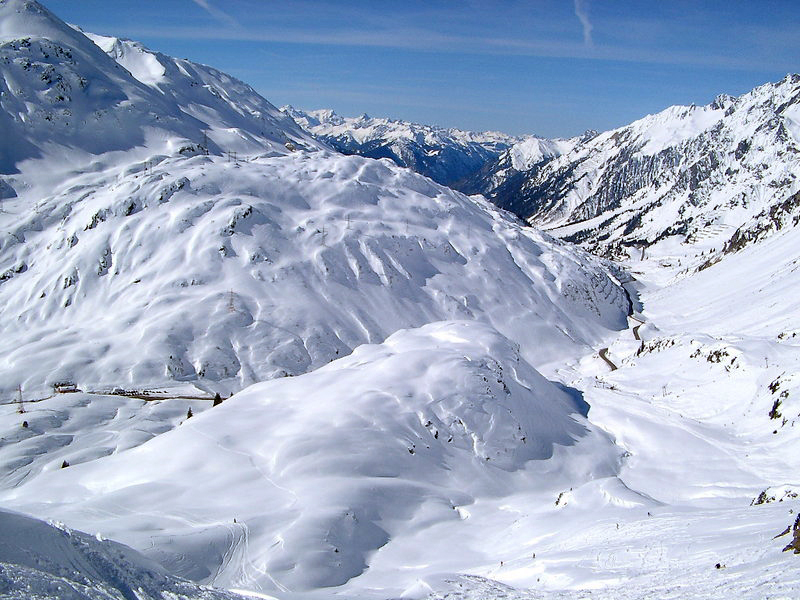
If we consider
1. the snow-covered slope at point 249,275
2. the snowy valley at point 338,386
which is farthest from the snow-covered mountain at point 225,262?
the snowy valley at point 338,386

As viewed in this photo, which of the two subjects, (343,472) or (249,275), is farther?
(249,275)

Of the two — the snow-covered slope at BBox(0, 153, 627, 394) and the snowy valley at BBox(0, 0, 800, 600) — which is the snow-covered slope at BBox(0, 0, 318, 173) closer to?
the snowy valley at BBox(0, 0, 800, 600)

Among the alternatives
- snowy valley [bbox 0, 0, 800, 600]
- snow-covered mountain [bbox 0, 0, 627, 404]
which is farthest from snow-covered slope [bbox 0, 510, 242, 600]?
snow-covered mountain [bbox 0, 0, 627, 404]

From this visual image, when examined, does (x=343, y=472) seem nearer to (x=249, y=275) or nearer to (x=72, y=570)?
(x=72, y=570)

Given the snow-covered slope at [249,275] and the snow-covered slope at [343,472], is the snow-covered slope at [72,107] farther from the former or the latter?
the snow-covered slope at [343,472]

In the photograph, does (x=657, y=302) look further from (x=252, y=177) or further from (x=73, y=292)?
(x=73, y=292)

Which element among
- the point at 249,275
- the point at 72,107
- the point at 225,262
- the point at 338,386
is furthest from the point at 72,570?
the point at 72,107

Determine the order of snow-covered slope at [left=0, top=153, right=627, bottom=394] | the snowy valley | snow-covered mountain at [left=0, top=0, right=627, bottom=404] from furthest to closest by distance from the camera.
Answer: snow-covered mountain at [left=0, top=0, right=627, bottom=404]
snow-covered slope at [left=0, top=153, right=627, bottom=394]
the snowy valley
